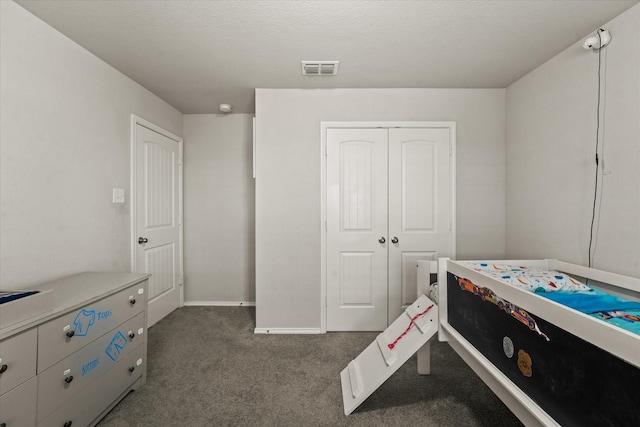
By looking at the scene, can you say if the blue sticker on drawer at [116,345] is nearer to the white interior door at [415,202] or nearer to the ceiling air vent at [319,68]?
the white interior door at [415,202]

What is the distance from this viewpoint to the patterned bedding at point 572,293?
123cm

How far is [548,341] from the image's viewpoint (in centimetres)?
102

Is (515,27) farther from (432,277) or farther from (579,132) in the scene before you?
(432,277)

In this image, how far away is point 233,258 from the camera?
3.48 m

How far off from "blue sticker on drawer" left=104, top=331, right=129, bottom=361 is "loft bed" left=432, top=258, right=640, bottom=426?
2005 millimetres

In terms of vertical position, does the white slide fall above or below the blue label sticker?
below

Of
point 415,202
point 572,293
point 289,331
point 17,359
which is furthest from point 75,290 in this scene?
point 572,293

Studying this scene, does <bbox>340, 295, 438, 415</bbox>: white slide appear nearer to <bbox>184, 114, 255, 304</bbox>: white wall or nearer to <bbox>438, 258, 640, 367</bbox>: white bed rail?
<bbox>438, 258, 640, 367</bbox>: white bed rail

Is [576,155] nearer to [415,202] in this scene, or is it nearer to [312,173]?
[415,202]

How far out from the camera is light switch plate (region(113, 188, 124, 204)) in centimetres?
231

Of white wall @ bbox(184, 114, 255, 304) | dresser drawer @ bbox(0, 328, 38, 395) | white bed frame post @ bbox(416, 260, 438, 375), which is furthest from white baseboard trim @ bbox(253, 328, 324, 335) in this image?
dresser drawer @ bbox(0, 328, 38, 395)

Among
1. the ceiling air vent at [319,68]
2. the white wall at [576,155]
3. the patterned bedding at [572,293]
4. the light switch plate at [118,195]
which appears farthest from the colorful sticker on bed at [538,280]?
the light switch plate at [118,195]

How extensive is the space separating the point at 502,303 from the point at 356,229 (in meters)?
1.55

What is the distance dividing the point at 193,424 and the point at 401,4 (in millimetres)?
2680
